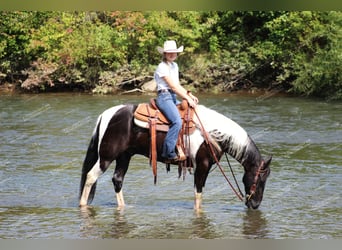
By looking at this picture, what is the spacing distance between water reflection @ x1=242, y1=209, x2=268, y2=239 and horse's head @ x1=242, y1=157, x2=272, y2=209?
5.5 inches

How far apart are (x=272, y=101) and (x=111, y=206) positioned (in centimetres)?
1679

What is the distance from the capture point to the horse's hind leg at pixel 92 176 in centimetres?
712

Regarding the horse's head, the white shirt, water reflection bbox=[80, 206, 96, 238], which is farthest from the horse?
the white shirt

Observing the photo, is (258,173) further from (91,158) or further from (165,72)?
(91,158)

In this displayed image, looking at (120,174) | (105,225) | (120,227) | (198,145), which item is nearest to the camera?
(120,227)

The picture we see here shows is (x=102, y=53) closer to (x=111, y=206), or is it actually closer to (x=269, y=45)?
(x=269, y=45)

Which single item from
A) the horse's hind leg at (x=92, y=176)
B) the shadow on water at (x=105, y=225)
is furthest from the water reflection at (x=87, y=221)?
the horse's hind leg at (x=92, y=176)

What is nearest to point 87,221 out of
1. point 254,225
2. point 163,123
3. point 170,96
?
point 163,123

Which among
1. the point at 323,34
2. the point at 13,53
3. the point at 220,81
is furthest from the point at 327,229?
the point at 13,53

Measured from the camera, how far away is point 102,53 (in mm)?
29953

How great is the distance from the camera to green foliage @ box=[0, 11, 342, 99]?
92.0ft

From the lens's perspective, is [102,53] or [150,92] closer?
[150,92]

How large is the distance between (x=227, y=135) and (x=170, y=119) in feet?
2.26

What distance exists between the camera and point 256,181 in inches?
277
